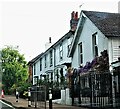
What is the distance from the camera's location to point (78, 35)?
2294 centimetres

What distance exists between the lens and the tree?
5244cm

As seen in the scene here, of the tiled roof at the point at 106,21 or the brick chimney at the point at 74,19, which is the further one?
the brick chimney at the point at 74,19

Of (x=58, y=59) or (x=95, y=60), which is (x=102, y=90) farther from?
(x=58, y=59)

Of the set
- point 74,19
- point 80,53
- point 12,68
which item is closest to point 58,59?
point 74,19

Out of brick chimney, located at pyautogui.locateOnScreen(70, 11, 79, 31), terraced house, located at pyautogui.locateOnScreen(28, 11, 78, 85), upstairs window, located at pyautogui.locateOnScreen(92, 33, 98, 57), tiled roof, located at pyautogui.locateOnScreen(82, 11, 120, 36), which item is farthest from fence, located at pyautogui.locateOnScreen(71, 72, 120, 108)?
brick chimney, located at pyautogui.locateOnScreen(70, 11, 79, 31)

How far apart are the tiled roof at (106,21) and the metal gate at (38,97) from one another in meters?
5.09

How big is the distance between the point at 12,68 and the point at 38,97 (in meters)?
37.0

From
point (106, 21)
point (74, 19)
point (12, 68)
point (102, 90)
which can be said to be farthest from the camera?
point (12, 68)

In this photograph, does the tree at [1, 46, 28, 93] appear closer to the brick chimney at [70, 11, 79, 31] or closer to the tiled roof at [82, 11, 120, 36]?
the brick chimney at [70, 11, 79, 31]

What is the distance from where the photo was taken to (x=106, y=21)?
19.9 metres

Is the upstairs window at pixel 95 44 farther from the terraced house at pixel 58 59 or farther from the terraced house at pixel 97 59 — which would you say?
the terraced house at pixel 58 59

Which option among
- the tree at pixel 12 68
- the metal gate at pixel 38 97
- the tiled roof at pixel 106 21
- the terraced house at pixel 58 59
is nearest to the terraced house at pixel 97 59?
the tiled roof at pixel 106 21

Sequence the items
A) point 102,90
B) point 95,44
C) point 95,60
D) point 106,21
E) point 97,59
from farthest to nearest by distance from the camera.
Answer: point 95,44
point 106,21
point 95,60
point 97,59
point 102,90

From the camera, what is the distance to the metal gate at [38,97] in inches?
616
